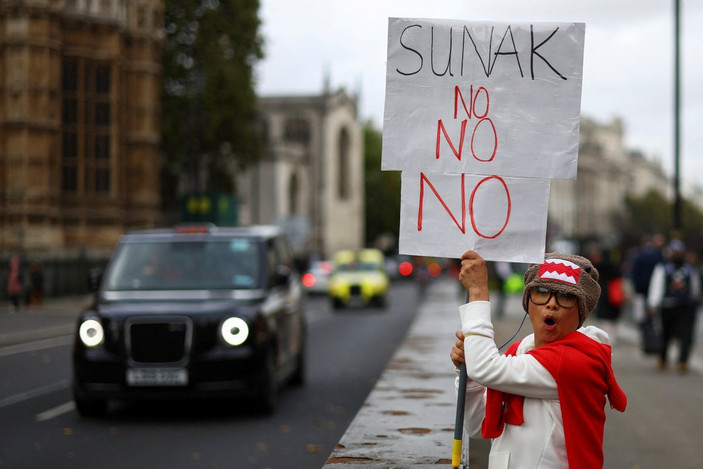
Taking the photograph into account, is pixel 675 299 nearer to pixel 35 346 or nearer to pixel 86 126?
pixel 35 346

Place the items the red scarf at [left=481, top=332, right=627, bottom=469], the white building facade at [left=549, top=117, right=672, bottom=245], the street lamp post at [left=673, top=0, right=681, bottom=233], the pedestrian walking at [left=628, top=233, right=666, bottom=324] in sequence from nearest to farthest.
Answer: the red scarf at [left=481, top=332, right=627, bottom=469]
the pedestrian walking at [left=628, top=233, right=666, bottom=324]
the street lamp post at [left=673, top=0, right=681, bottom=233]
the white building facade at [left=549, top=117, right=672, bottom=245]

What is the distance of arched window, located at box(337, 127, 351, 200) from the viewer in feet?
358

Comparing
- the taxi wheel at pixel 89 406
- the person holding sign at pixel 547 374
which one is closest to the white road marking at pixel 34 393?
the taxi wheel at pixel 89 406

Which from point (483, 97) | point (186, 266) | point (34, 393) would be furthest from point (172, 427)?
point (483, 97)

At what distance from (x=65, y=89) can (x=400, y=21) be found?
3750 cm

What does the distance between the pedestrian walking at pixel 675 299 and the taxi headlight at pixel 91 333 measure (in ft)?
28.5

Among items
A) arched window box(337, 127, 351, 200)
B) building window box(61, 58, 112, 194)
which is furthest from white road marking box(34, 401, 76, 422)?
arched window box(337, 127, 351, 200)

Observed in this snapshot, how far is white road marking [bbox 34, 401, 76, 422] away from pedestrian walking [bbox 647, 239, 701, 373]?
837cm

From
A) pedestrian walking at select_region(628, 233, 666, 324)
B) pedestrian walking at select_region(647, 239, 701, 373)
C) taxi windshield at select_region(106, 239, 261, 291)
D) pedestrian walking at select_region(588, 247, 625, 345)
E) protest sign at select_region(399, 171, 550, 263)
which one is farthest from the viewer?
pedestrian walking at select_region(588, 247, 625, 345)

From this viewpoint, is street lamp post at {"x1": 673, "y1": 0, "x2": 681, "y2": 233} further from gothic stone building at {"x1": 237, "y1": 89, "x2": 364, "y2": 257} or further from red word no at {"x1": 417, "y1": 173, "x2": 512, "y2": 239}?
gothic stone building at {"x1": 237, "y1": 89, "x2": 364, "y2": 257}

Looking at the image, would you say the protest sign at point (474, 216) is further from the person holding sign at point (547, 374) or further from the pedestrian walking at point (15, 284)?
the pedestrian walking at point (15, 284)

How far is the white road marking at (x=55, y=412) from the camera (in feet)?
32.9

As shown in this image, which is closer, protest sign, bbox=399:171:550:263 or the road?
protest sign, bbox=399:171:550:263

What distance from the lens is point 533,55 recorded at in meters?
4.07
